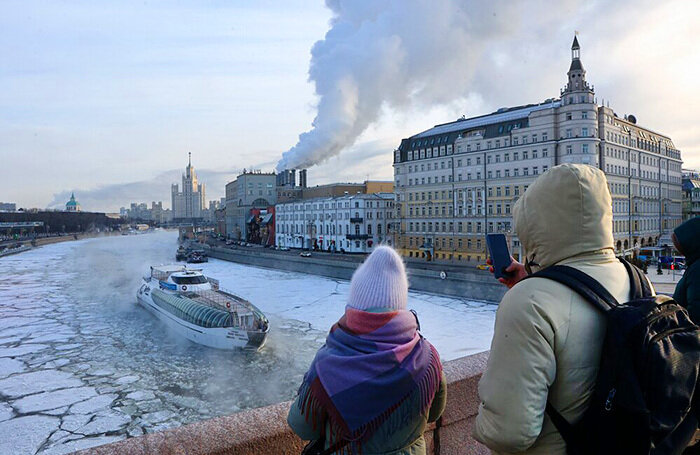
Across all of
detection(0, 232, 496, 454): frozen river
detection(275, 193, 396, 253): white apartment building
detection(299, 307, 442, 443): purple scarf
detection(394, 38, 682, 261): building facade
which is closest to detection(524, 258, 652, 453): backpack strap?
detection(299, 307, 442, 443): purple scarf

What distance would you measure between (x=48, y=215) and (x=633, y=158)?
491ft

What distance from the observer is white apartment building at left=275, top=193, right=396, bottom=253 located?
5325cm

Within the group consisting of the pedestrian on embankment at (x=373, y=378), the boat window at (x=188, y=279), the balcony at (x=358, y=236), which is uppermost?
the pedestrian on embankment at (x=373, y=378)

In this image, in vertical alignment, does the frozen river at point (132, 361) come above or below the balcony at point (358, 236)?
below

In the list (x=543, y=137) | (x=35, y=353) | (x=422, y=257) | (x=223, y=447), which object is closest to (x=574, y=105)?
(x=543, y=137)

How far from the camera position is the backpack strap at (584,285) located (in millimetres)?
1543

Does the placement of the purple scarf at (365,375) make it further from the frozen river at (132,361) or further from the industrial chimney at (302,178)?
the industrial chimney at (302,178)

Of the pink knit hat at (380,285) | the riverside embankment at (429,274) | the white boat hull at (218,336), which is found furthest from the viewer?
the riverside embankment at (429,274)

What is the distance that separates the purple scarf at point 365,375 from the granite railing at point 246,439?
40.9 inches

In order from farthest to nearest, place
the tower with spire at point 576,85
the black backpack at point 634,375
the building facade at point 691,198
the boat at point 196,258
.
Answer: the building facade at point 691,198
the boat at point 196,258
the tower with spire at point 576,85
the black backpack at point 634,375

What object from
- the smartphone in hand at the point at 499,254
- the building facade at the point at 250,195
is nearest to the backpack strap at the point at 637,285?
the smartphone in hand at the point at 499,254

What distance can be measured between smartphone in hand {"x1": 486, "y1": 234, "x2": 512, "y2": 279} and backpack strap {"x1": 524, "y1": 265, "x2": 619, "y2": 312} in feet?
2.78

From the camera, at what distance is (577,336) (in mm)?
1536

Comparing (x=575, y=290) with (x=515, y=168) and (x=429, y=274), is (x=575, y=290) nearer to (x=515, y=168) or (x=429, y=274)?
(x=429, y=274)
